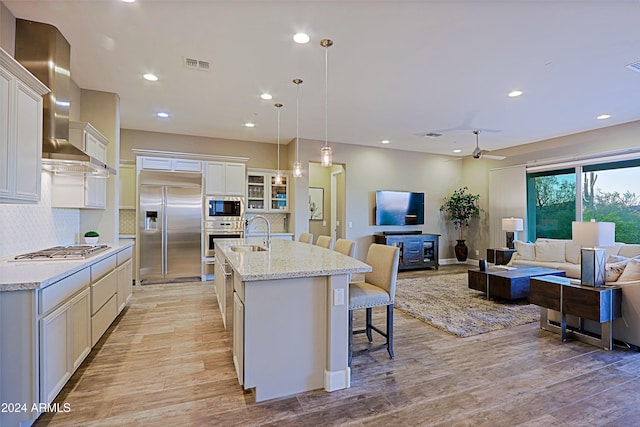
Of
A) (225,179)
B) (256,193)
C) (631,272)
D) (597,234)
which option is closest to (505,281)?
(631,272)

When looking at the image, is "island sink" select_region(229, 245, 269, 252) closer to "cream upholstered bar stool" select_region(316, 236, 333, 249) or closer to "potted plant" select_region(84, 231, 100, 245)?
"cream upholstered bar stool" select_region(316, 236, 333, 249)

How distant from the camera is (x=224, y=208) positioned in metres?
6.25

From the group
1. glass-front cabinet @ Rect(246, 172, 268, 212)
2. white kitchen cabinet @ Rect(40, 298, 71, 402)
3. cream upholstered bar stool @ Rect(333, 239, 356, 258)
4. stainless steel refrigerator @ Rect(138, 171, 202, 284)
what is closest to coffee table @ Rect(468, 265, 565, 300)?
cream upholstered bar stool @ Rect(333, 239, 356, 258)

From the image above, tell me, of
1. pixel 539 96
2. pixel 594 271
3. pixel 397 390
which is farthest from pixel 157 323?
pixel 539 96

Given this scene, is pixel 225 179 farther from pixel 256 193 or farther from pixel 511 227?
pixel 511 227

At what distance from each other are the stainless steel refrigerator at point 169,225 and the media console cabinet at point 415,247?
13.3 feet

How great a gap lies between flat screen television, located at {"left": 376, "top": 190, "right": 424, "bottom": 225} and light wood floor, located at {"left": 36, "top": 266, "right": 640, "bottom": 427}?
172 inches

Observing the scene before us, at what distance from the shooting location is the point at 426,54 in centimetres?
326

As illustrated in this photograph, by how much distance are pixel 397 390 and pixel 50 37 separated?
427 centimetres

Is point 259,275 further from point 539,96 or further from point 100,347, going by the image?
point 539,96

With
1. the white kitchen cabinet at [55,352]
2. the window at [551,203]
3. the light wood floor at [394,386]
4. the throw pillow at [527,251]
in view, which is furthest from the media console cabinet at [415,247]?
the white kitchen cabinet at [55,352]

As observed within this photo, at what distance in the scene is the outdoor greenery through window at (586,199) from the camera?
18.3 feet

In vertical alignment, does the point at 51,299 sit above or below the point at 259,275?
below

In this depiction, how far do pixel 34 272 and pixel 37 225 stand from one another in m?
1.50
